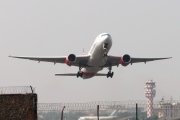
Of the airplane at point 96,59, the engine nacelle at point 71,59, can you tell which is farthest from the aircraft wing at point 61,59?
the engine nacelle at point 71,59

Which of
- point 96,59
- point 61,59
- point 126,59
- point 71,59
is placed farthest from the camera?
point 61,59

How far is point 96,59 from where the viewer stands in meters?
54.1

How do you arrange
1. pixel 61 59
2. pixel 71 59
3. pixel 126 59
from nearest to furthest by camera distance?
pixel 71 59, pixel 126 59, pixel 61 59

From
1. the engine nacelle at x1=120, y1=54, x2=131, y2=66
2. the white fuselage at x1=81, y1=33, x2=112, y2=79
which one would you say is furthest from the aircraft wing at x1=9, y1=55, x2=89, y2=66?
the engine nacelle at x1=120, y1=54, x2=131, y2=66

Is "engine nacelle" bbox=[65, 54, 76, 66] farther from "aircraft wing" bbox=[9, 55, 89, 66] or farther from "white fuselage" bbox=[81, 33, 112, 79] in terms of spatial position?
"white fuselage" bbox=[81, 33, 112, 79]

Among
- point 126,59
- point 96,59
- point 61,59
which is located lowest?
point 96,59

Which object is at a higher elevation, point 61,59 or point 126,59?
point 61,59

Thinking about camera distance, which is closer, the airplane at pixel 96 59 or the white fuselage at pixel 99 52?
the white fuselage at pixel 99 52

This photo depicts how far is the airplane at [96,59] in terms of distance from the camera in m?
52.3

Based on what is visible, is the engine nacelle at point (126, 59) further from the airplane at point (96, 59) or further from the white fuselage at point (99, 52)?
the white fuselage at point (99, 52)

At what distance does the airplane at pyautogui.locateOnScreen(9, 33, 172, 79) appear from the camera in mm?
52281

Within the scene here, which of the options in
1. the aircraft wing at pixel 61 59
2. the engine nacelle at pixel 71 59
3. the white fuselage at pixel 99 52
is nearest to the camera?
the white fuselage at pixel 99 52

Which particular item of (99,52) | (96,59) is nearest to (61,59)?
(96,59)

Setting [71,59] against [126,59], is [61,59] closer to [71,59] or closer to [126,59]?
[71,59]
